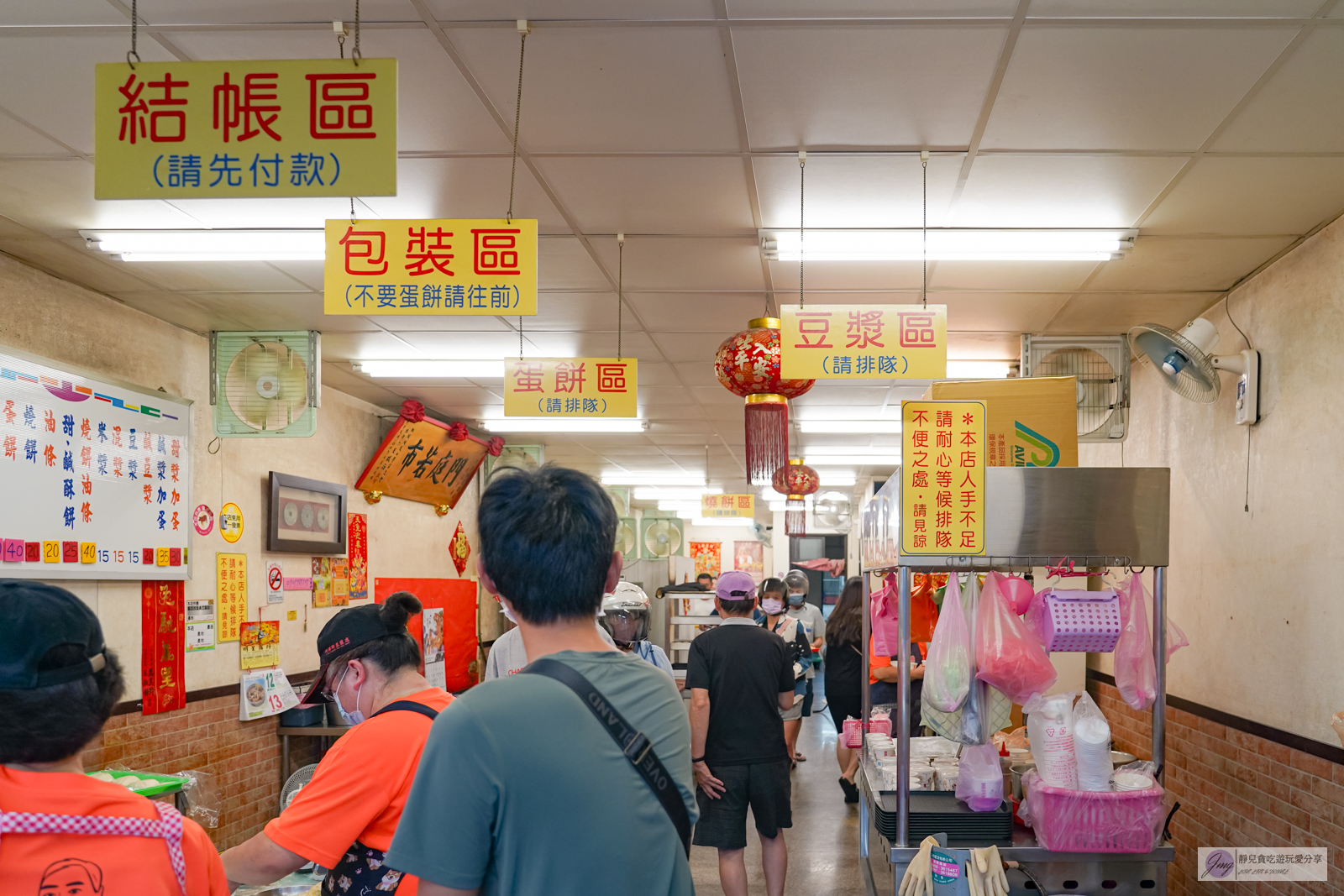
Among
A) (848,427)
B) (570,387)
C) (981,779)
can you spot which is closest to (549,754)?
(981,779)

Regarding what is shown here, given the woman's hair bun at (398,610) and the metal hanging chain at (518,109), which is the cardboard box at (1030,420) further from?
the woman's hair bun at (398,610)

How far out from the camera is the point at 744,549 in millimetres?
26172

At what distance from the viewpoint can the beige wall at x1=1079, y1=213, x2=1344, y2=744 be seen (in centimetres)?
439

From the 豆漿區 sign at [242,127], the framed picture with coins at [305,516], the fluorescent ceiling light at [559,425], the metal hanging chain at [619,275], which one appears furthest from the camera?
the fluorescent ceiling light at [559,425]

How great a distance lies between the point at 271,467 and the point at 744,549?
19.7m

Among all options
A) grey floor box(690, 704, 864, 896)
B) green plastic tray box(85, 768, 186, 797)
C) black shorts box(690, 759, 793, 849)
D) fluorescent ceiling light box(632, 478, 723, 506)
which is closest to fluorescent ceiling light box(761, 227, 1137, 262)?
black shorts box(690, 759, 793, 849)

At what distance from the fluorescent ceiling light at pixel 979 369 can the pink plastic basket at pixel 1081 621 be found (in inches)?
156

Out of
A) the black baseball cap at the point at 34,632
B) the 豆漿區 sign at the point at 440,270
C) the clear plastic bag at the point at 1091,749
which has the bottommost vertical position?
the clear plastic bag at the point at 1091,749

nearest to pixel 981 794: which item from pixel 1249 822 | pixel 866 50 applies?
pixel 1249 822

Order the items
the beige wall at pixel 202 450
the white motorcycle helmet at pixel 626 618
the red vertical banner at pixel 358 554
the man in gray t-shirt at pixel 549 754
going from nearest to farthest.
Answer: the man in gray t-shirt at pixel 549 754, the white motorcycle helmet at pixel 626 618, the beige wall at pixel 202 450, the red vertical banner at pixel 358 554

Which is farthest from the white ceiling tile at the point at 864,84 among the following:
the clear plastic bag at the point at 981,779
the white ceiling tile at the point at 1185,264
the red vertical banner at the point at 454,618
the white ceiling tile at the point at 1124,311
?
the red vertical banner at the point at 454,618

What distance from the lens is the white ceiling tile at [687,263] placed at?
488cm

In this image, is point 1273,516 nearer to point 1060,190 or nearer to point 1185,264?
point 1185,264

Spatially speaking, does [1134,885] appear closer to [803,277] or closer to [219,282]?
[803,277]
